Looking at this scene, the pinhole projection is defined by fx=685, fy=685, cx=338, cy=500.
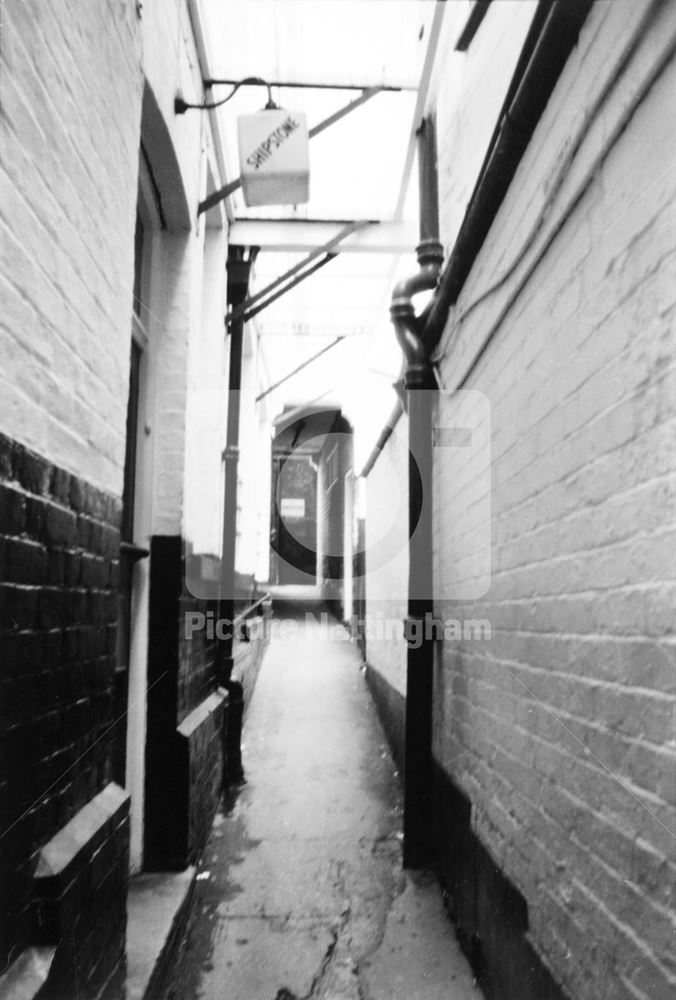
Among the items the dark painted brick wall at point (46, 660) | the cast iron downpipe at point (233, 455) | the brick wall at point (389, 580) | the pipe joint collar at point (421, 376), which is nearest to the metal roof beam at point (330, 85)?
the cast iron downpipe at point (233, 455)

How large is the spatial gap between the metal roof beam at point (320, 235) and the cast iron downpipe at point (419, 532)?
0.93 metres

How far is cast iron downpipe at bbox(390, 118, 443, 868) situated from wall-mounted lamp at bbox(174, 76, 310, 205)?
0.83m

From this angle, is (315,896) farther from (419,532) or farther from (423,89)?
(423,89)

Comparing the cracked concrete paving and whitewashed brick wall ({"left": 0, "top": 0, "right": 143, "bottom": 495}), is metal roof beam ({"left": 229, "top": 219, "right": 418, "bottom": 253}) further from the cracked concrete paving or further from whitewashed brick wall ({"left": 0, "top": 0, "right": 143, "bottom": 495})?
the cracked concrete paving

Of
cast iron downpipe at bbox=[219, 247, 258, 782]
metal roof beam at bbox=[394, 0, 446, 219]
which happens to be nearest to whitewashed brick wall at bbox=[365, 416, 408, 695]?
cast iron downpipe at bbox=[219, 247, 258, 782]

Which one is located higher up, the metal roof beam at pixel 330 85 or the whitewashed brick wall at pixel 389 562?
the metal roof beam at pixel 330 85

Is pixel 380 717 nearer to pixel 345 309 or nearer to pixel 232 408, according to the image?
pixel 232 408

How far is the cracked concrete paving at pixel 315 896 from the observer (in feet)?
8.91

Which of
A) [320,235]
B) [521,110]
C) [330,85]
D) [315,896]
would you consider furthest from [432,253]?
[315,896]

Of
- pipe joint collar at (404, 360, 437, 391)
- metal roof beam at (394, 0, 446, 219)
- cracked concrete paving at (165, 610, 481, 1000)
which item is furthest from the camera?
pipe joint collar at (404, 360, 437, 391)

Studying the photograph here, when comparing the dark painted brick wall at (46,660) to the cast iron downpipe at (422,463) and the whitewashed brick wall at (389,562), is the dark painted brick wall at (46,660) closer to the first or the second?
the cast iron downpipe at (422,463)

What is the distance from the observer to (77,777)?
1880 mm

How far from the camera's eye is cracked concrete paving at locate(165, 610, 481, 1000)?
2715mm

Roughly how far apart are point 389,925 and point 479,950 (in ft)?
1.92
